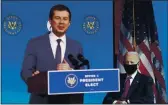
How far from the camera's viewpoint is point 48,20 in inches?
145

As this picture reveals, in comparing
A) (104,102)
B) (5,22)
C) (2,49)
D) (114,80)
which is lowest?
(104,102)

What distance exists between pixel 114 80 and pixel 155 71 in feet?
1.63

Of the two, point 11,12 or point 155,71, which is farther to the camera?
point 155,71

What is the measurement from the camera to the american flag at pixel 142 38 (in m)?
3.82

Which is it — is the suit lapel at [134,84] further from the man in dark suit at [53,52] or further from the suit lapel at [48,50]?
the suit lapel at [48,50]

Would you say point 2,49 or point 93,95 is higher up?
point 2,49

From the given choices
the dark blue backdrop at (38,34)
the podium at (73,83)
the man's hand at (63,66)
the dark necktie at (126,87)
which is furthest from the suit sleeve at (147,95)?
the man's hand at (63,66)

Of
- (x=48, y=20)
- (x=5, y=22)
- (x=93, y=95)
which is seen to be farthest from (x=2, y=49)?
(x=93, y=95)

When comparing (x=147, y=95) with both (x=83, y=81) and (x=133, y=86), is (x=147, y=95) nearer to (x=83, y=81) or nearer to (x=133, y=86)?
(x=133, y=86)

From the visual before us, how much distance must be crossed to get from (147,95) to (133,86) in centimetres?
18

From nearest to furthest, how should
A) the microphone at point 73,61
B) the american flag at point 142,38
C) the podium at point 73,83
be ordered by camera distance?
the podium at point 73,83, the microphone at point 73,61, the american flag at point 142,38

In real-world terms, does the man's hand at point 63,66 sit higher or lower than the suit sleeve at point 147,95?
higher

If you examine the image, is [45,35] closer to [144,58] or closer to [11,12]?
[11,12]

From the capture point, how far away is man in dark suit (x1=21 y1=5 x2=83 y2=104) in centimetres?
367
